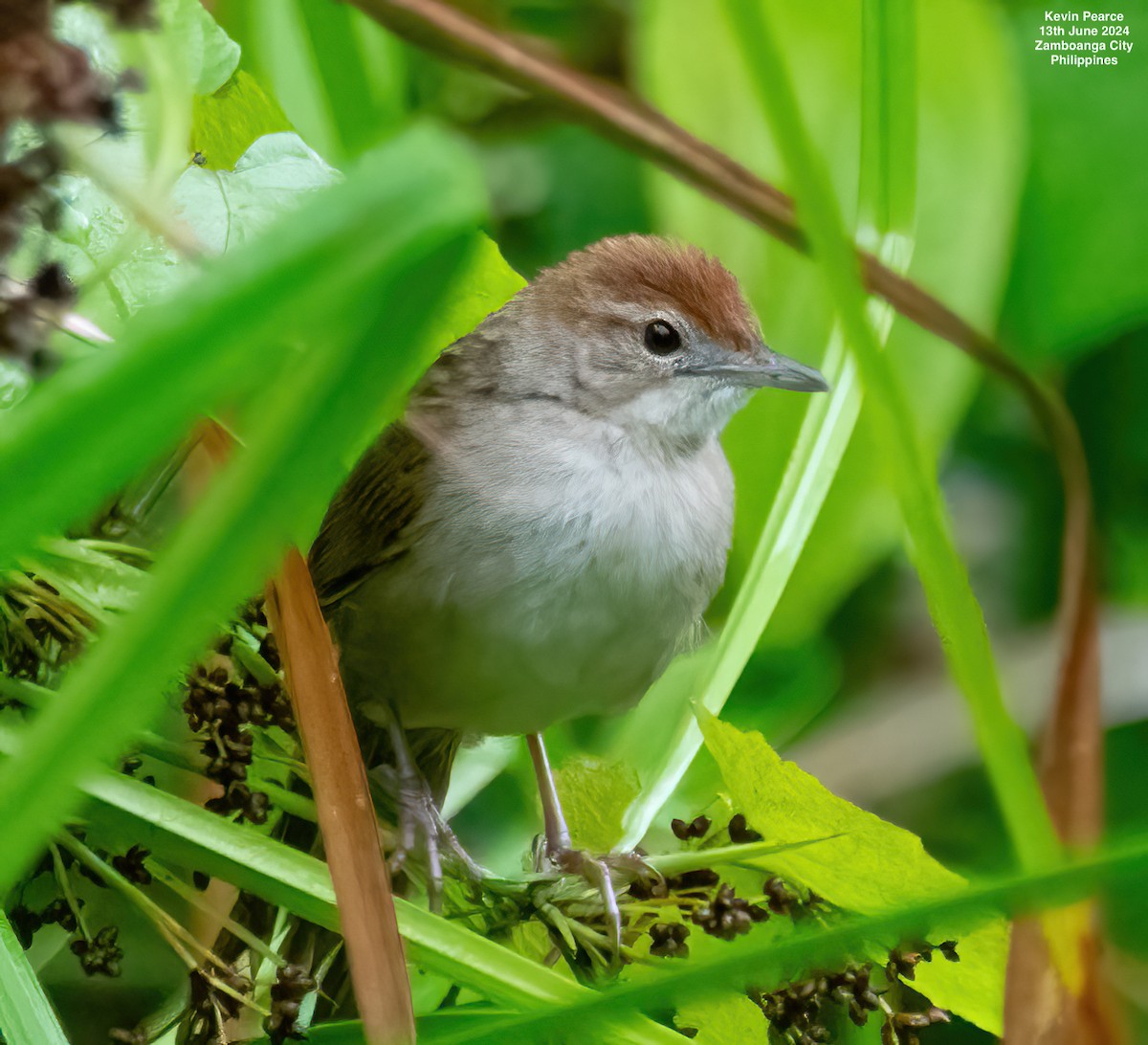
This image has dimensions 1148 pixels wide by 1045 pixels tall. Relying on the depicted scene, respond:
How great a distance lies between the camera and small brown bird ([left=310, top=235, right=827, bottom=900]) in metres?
1.58

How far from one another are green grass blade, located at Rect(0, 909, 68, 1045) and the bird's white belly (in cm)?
78

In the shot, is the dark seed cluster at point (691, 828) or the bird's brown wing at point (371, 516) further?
the bird's brown wing at point (371, 516)

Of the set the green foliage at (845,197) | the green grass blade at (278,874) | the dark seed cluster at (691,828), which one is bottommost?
the green grass blade at (278,874)

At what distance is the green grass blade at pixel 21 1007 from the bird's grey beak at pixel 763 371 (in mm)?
1150

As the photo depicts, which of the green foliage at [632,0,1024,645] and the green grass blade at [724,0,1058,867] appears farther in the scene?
the green foliage at [632,0,1024,645]

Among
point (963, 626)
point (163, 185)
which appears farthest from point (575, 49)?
Result: point (963, 626)

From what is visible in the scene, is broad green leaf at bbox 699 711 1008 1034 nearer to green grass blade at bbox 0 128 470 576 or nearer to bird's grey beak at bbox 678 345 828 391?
bird's grey beak at bbox 678 345 828 391

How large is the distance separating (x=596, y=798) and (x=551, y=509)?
357mm

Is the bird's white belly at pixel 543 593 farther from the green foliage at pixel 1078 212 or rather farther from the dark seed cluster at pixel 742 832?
the green foliage at pixel 1078 212

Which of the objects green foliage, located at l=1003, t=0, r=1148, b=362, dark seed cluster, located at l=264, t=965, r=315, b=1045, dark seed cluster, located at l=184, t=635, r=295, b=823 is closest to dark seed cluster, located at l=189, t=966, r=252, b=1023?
dark seed cluster, located at l=264, t=965, r=315, b=1045

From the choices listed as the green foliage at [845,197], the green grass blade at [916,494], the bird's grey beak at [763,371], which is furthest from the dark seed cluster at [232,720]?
the green foliage at [845,197]

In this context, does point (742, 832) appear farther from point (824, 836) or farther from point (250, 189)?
point (250, 189)

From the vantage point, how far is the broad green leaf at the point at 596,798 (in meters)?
1.50

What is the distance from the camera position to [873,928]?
26.1 inches
